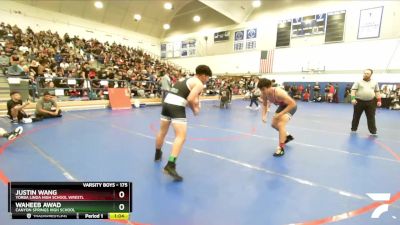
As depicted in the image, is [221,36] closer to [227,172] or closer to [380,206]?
[227,172]

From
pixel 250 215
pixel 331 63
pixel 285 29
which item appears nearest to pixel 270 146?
pixel 250 215

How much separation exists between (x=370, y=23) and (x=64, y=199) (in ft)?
69.3

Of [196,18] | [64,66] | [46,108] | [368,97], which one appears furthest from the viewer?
[196,18]

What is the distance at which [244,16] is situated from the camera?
2283 cm

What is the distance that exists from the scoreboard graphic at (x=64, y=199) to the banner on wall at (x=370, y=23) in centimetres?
2062

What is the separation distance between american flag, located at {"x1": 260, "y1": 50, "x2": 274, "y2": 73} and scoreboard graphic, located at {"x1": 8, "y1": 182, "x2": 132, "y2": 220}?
21834mm

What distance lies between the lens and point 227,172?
10.7ft

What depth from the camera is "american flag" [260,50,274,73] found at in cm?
2145

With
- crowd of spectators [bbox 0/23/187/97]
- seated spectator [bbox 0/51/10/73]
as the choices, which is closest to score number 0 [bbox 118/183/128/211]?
crowd of spectators [bbox 0/23/187/97]

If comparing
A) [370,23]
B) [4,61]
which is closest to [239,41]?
[370,23]

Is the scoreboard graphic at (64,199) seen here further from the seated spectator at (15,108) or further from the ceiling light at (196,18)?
the ceiling light at (196,18)

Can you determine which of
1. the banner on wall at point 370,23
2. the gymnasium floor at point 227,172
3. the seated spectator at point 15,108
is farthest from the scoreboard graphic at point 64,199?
the banner on wall at point 370,23

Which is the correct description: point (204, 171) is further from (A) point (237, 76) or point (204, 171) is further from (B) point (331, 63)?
(A) point (237, 76)

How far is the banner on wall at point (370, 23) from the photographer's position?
16.2 m
